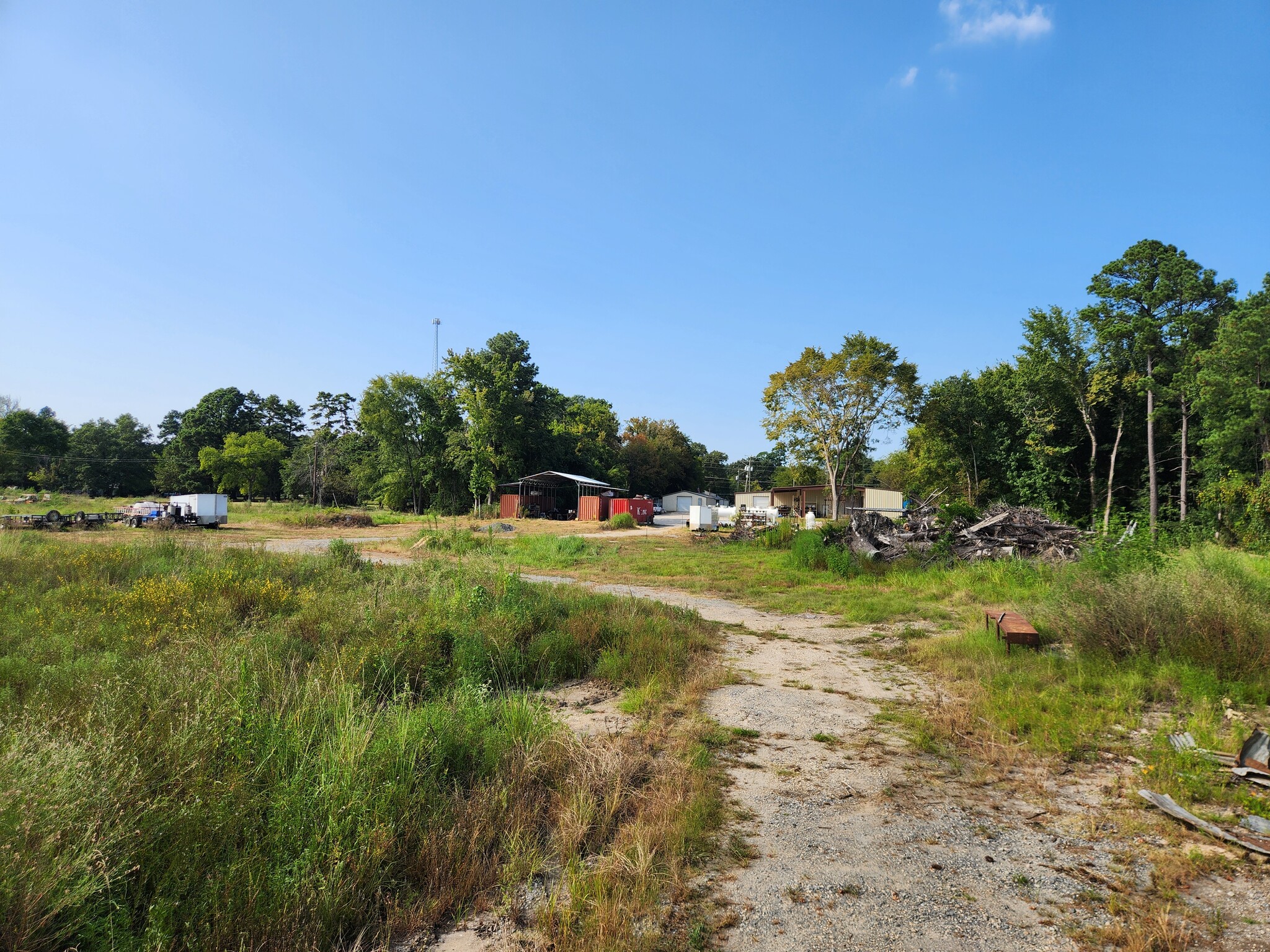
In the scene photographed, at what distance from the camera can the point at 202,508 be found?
31.6 metres

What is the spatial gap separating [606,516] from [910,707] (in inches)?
1501

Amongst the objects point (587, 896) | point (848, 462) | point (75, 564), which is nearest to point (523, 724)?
point (587, 896)

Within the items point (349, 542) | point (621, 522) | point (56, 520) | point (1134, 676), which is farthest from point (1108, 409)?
point (56, 520)

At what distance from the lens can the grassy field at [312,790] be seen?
268 centimetres

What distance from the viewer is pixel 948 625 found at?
10398mm

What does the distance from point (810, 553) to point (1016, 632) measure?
10367 mm

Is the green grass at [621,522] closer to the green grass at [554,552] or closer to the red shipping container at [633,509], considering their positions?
the red shipping container at [633,509]

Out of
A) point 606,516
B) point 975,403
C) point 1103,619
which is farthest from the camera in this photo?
point 606,516

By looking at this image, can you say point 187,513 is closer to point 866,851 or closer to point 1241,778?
point 866,851

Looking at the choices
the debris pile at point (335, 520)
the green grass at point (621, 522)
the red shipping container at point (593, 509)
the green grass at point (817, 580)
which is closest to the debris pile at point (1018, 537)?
the green grass at point (817, 580)

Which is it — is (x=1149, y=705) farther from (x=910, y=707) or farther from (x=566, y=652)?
(x=566, y=652)

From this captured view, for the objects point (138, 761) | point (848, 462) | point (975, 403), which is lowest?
point (138, 761)

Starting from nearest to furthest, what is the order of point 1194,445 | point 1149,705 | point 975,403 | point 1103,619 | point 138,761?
point 138,761
point 1149,705
point 1103,619
point 1194,445
point 975,403

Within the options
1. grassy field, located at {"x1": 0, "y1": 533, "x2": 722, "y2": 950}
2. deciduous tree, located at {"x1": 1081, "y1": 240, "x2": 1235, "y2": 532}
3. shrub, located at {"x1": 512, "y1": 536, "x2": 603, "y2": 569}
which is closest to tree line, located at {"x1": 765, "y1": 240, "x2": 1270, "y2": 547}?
deciduous tree, located at {"x1": 1081, "y1": 240, "x2": 1235, "y2": 532}
